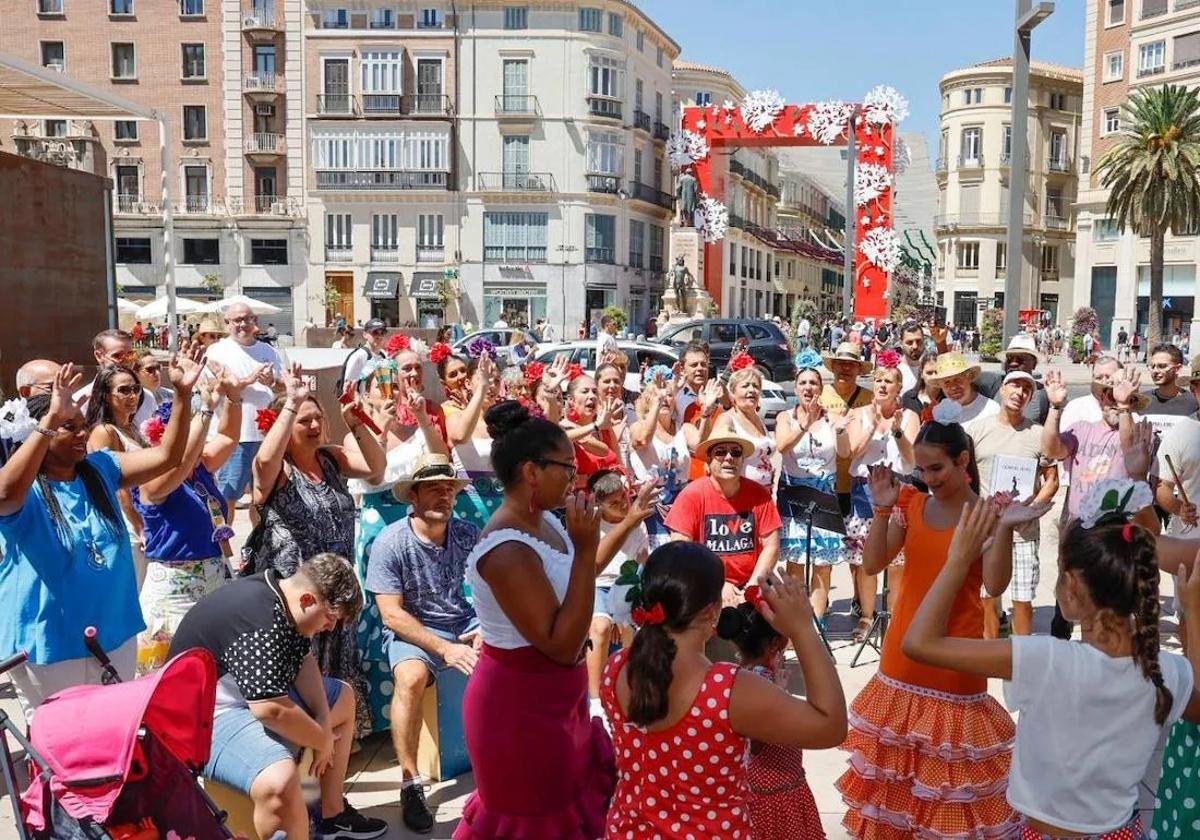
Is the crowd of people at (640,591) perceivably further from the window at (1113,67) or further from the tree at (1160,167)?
the window at (1113,67)

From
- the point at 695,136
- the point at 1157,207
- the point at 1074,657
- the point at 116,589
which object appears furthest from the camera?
the point at 1157,207

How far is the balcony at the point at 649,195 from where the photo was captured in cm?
4806

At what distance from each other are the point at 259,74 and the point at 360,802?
45691mm

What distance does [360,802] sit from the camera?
15.6 ft

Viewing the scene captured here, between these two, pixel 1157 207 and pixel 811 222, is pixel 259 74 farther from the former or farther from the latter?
pixel 811 222

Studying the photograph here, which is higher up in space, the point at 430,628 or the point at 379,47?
the point at 379,47

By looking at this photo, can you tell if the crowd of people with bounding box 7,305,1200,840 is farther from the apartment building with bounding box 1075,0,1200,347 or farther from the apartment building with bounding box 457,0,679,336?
the apartment building with bounding box 1075,0,1200,347

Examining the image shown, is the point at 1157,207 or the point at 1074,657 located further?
the point at 1157,207

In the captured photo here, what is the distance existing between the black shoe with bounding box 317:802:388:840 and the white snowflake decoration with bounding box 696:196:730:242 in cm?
3531

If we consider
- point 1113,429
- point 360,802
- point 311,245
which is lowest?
point 360,802

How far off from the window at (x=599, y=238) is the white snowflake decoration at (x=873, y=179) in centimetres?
→ 1422

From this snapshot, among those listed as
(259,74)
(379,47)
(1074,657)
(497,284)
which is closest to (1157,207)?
(497,284)

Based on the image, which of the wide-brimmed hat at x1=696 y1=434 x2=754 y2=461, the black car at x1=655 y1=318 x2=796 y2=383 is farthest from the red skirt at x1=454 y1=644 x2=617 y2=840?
the black car at x1=655 y1=318 x2=796 y2=383

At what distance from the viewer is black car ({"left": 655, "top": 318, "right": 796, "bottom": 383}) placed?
80.1 ft
